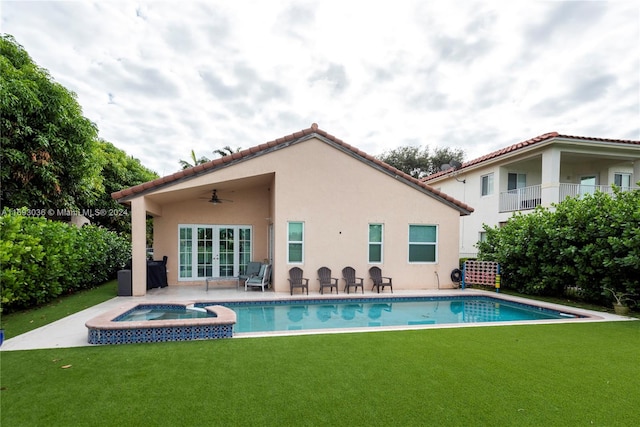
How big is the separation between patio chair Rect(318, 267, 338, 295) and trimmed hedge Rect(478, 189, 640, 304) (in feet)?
22.9

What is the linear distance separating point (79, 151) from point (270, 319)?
1176 centimetres

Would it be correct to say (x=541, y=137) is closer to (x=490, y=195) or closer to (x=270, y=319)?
(x=490, y=195)

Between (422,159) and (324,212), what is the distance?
26963 mm

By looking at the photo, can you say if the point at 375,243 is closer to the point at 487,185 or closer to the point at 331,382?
the point at 331,382

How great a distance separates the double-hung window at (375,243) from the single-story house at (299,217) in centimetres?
4

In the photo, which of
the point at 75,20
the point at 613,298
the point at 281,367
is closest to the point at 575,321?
the point at 613,298

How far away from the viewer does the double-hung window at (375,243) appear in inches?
498

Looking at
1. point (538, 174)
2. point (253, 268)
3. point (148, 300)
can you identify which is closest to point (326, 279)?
point (253, 268)

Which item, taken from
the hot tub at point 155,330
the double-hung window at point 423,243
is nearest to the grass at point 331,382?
the hot tub at point 155,330

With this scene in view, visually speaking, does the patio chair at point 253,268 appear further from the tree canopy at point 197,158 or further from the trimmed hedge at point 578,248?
the tree canopy at point 197,158

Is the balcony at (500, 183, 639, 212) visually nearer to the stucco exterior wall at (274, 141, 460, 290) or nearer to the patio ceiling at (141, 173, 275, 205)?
the stucco exterior wall at (274, 141, 460, 290)

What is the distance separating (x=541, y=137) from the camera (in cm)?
1471

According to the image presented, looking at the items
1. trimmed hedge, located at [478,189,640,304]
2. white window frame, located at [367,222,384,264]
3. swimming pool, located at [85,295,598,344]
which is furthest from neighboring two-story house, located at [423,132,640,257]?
swimming pool, located at [85,295,598,344]

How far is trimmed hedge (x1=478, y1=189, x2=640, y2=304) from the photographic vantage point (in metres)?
8.66
